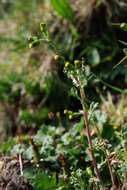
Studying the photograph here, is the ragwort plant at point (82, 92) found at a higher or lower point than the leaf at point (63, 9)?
lower

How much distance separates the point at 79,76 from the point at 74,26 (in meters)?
1.81

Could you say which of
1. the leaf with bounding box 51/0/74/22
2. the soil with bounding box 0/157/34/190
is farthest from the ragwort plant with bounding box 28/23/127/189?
the leaf with bounding box 51/0/74/22

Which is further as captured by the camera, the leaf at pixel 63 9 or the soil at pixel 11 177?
the leaf at pixel 63 9

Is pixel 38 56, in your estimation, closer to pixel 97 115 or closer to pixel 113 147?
pixel 97 115

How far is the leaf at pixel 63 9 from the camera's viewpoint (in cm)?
342

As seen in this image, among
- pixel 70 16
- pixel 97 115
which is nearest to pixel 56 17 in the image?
pixel 70 16

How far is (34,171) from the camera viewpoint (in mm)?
2143

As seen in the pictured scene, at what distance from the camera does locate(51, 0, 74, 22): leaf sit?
342cm

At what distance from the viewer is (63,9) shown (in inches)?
136

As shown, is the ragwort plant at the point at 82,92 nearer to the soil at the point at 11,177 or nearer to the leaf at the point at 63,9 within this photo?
the soil at the point at 11,177

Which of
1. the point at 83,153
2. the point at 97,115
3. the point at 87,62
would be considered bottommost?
the point at 83,153

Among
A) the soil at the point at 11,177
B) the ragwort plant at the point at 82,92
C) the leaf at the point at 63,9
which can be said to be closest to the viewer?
the ragwort plant at the point at 82,92

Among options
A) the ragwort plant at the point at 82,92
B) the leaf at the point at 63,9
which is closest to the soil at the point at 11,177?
the ragwort plant at the point at 82,92

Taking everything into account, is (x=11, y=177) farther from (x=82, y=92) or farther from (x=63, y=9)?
(x=63, y=9)
